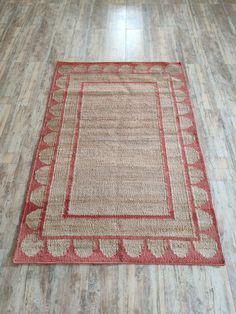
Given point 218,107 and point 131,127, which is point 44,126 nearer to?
point 131,127

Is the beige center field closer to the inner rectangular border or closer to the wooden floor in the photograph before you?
the inner rectangular border

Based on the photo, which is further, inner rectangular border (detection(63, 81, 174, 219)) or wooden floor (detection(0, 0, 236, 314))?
inner rectangular border (detection(63, 81, 174, 219))

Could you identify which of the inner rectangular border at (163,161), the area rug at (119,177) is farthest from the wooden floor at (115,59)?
the inner rectangular border at (163,161)

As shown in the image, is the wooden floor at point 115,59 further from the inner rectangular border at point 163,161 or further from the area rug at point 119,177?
the inner rectangular border at point 163,161

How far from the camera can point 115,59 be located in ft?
7.50

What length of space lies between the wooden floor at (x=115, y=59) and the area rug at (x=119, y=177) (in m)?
0.05

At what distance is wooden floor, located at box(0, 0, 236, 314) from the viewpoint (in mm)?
1286

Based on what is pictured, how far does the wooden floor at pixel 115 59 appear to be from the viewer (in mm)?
1286

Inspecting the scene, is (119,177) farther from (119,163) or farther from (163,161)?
(163,161)

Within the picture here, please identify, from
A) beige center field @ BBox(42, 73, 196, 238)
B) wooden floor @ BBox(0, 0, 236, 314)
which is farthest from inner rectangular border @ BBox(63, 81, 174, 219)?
wooden floor @ BBox(0, 0, 236, 314)

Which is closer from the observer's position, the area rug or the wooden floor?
the wooden floor

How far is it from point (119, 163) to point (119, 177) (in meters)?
0.09

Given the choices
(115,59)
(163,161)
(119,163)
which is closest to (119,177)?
(119,163)

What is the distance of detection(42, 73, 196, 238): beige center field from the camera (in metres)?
1.49
